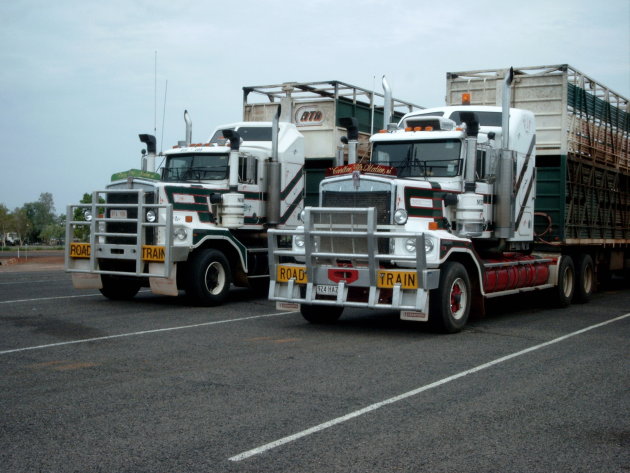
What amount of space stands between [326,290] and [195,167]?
5594 mm

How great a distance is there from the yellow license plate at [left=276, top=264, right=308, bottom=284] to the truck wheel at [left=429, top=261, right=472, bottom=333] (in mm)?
1932

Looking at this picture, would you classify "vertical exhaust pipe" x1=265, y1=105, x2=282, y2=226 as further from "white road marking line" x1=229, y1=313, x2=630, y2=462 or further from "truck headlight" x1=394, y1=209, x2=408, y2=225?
"white road marking line" x1=229, y1=313, x2=630, y2=462

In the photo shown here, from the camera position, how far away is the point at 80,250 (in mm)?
14953

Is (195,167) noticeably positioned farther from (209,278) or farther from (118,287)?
(118,287)

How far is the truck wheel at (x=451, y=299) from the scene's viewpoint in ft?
37.3

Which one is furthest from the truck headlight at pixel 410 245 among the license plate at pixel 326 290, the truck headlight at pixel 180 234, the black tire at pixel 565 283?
the black tire at pixel 565 283

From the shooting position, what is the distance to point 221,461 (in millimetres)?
5434

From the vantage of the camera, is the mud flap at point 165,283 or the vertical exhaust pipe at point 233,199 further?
the vertical exhaust pipe at point 233,199

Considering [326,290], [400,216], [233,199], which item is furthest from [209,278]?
[400,216]

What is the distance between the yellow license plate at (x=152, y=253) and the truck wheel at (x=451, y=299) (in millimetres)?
5195

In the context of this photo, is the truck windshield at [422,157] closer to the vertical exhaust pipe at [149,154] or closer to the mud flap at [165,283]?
the mud flap at [165,283]

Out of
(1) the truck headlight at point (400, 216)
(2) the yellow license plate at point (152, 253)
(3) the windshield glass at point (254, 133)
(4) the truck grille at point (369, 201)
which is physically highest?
(3) the windshield glass at point (254, 133)

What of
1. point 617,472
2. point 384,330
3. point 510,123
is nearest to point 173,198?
point 384,330

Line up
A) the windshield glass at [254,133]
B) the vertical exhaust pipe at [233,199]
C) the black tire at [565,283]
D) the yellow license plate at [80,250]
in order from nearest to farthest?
the yellow license plate at [80,250], the vertical exhaust pipe at [233,199], the black tire at [565,283], the windshield glass at [254,133]
